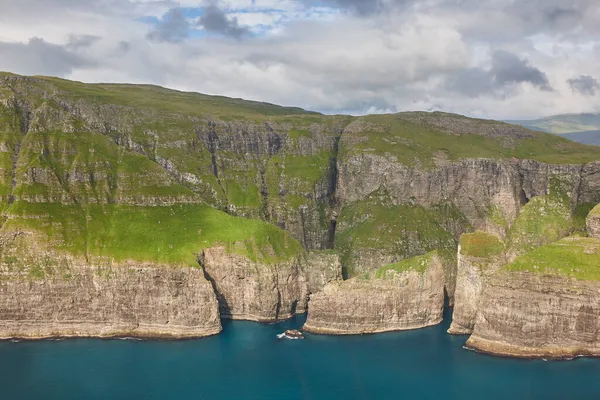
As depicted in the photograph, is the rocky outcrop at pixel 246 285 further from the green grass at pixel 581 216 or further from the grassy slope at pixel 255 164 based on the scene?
the green grass at pixel 581 216

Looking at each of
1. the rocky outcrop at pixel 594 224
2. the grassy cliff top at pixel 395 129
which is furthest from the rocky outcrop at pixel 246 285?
the rocky outcrop at pixel 594 224

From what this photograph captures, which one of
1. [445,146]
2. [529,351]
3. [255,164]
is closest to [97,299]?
[255,164]

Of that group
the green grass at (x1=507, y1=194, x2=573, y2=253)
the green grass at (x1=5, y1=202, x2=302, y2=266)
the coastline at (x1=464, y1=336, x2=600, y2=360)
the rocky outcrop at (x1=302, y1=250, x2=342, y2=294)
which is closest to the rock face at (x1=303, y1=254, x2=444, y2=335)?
the rocky outcrop at (x1=302, y1=250, x2=342, y2=294)

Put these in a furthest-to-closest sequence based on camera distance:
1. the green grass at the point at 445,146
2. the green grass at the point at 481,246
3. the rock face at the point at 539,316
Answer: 1. the green grass at the point at 445,146
2. the green grass at the point at 481,246
3. the rock face at the point at 539,316

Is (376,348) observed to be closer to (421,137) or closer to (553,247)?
(553,247)

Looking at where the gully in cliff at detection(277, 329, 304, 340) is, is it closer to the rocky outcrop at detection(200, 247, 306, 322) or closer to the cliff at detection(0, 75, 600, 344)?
the rocky outcrop at detection(200, 247, 306, 322)

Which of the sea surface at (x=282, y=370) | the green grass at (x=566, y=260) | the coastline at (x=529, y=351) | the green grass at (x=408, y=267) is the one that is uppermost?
the green grass at (x=566, y=260)
